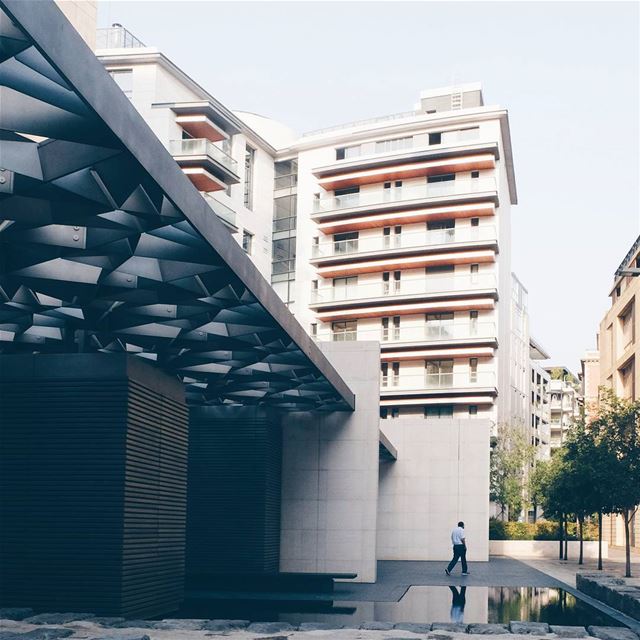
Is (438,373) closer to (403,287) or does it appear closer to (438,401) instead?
(438,401)

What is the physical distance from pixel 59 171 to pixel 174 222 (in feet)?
6.39

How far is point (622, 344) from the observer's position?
6156cm

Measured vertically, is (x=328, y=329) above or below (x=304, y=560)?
above

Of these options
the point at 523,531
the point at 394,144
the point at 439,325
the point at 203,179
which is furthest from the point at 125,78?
the point at 523,531

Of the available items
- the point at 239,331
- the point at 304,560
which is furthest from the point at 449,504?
the point at 239,331

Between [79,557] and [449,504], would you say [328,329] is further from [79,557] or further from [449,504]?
[79,557]

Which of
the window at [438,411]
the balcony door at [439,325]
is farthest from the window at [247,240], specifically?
the window at [438,411]

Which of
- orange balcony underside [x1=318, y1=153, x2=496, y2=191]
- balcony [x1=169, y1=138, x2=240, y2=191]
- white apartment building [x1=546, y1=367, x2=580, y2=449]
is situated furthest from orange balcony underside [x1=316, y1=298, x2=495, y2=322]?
white apartment building [x1=546, y1=367, x2=580, y2=449]

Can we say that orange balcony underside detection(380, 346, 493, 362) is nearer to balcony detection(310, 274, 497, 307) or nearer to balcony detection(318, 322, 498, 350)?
balcony detection(318, 322, 498, 350)

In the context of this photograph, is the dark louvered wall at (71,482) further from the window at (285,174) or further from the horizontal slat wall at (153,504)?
the window at (285,174)

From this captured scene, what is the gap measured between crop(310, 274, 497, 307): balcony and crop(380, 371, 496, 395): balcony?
17.2ft

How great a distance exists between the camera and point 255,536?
1043 inches

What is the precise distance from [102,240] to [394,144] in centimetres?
6449

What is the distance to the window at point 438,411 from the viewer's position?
69.8 metres
